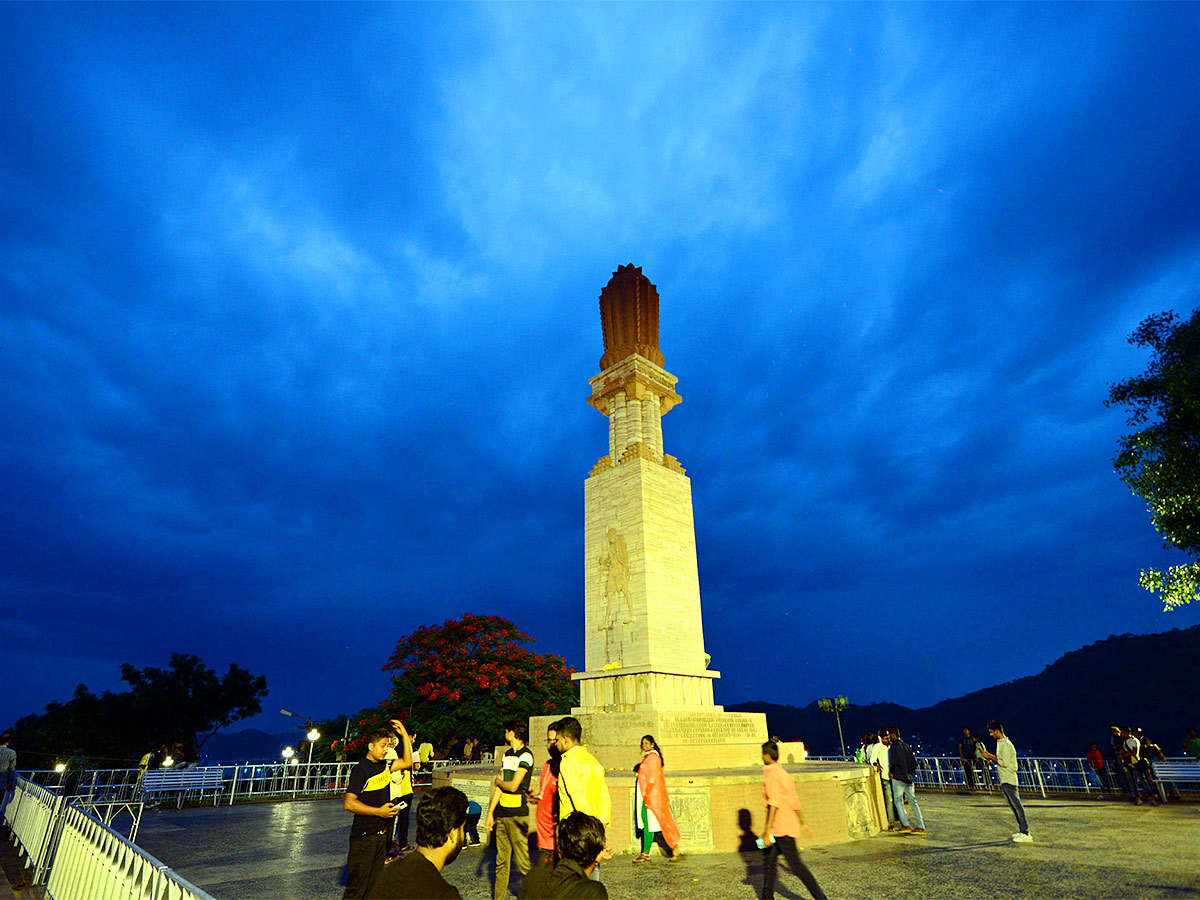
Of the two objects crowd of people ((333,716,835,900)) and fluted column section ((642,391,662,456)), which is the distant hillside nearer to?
fluted column section ((642,391,662,456))

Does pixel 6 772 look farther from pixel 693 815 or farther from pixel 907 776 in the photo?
pixel 907 776

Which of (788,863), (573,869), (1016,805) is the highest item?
(573,869)

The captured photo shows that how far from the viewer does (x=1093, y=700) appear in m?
91.6

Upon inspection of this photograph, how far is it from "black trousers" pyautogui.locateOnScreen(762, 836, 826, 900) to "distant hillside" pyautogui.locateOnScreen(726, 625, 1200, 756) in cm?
8587

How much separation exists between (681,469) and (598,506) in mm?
2823

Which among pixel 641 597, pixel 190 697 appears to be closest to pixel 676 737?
pixel 641 597

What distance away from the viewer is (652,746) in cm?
911

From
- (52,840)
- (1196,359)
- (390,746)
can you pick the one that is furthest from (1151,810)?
(52,840)

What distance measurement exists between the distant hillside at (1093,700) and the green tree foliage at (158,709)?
7234 centimetres

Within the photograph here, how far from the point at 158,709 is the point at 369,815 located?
3631 cm

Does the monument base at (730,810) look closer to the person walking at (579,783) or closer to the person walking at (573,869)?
the person walking at (579,783)

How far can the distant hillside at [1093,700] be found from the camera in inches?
3280

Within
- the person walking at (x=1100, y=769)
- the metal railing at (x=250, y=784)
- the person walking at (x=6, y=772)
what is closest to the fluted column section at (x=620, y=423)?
the metal railing at (x=250, y=784)

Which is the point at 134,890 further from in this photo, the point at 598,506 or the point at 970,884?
the point at 598,506
